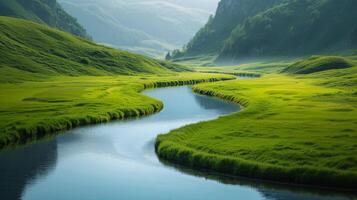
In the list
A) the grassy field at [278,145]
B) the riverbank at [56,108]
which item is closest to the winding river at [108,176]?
the grassy field at [278,145]

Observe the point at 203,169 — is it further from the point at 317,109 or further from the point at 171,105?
the point at 171,105

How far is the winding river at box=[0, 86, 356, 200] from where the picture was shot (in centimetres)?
5719

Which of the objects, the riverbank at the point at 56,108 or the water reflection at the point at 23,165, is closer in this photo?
the water reflection at the point at 23,165

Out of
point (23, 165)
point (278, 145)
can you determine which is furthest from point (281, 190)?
point (23, 165)

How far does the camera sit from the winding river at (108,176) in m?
57.2

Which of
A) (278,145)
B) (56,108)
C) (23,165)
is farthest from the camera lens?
(56,108)

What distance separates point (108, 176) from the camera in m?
64.6

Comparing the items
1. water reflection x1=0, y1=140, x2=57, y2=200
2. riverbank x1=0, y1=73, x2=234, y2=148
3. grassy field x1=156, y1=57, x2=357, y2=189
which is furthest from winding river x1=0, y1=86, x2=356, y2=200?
riverbank x1=0, y1=73, x2=234, y2=148

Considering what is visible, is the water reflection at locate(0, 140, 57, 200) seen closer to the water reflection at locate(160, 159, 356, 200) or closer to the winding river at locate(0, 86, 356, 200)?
the winding river at locate(0, 86, 356, 200)

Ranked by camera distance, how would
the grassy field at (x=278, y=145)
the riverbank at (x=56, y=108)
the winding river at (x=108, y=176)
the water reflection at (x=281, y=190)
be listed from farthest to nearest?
the riverbank at (x=56, y=108) < the grassy field at (x=278, y=145) < the winding river at (x=108, y=176) < the water reflection at (x=281, y=190)

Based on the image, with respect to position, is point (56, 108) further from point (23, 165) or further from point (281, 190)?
point (281, 190)

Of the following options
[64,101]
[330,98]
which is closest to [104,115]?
[64,101]

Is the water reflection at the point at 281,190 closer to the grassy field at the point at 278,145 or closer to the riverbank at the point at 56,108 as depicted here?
the grassy field at the point at 278,145

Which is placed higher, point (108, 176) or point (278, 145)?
point (278, 145)
